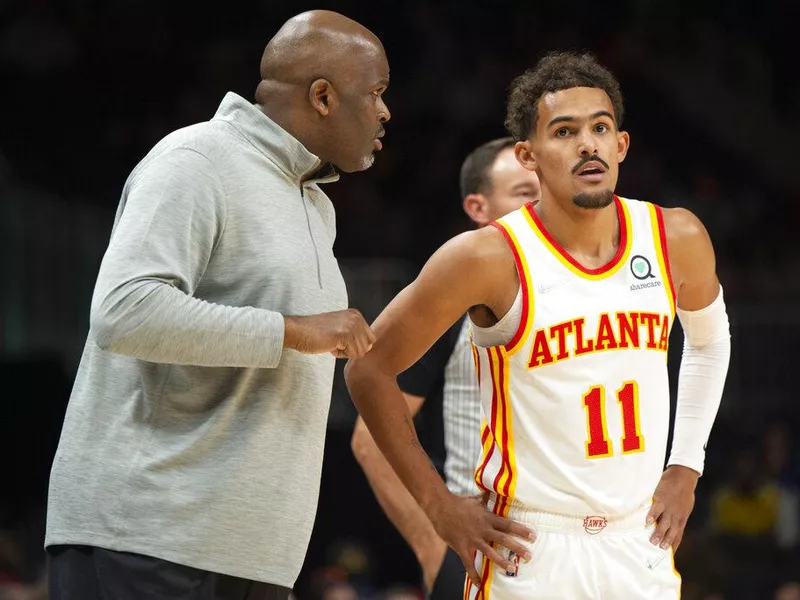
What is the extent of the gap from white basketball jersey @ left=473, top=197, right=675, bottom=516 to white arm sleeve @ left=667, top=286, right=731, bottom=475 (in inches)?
11.8

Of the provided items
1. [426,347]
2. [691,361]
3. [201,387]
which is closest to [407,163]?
[691,361]

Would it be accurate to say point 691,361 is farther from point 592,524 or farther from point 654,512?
point 592,524

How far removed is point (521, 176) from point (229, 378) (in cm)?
175

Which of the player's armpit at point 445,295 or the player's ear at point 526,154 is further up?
the player's ear at point 526,154

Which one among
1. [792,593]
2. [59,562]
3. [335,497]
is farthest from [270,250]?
[335,497]

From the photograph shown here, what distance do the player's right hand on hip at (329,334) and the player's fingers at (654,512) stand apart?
871 millimetres

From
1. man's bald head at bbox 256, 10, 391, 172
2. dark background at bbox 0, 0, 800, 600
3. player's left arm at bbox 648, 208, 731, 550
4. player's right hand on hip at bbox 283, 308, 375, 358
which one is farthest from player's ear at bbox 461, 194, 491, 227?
dark background at bbox 0, 0, 800, 600

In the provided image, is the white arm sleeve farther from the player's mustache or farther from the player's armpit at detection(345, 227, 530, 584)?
the player's armpit at detection(345, 227, 530, 584)

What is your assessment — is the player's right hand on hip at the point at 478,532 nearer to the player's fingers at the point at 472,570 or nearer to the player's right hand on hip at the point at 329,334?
the player's fingers at the point at 472,570

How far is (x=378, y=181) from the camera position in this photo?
10781 millimetres

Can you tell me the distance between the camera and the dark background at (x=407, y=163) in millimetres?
8398

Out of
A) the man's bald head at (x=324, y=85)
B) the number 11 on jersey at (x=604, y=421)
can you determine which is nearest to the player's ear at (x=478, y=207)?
the man's bald head at (x=324, y=85)

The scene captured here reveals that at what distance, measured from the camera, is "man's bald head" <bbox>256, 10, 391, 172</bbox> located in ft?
9.33

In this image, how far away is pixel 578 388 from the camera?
2816 mm
